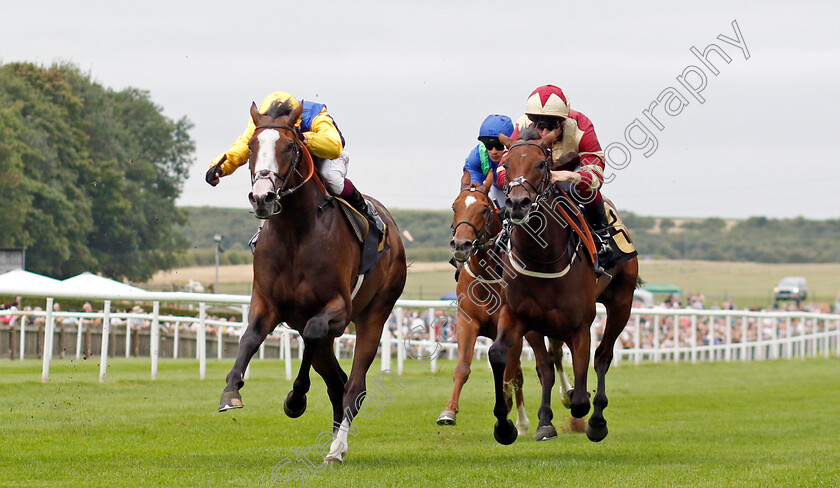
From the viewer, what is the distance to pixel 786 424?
10.8 meters

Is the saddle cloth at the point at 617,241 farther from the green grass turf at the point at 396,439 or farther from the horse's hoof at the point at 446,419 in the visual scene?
the horse's hoof at the point at 446,419

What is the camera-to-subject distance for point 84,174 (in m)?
44.5

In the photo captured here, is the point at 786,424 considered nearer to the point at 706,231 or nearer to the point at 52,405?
the point at 52,405

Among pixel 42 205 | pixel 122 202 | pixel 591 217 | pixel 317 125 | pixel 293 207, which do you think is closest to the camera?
pixel 293 207

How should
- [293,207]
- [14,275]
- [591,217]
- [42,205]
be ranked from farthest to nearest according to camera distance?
[42,205] → [14,275] → [591,217] → [293,207]

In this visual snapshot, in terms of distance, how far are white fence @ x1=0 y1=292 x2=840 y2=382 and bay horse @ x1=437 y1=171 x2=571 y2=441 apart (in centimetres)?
231

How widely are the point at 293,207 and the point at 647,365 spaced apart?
1541 cm

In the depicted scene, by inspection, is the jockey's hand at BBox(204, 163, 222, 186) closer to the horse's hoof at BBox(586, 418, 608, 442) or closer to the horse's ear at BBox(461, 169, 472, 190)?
the horse's ear at BBox(461, 169, 472, 190)

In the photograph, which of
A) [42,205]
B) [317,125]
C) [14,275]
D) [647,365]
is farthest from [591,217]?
[42,205]

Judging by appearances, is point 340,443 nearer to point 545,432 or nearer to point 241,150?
point 545,432

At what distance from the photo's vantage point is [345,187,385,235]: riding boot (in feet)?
25.6

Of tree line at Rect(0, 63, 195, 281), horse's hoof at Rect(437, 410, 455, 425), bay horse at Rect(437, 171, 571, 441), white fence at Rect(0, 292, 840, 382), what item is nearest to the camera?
bay horse at Rect(437, 171, 571, 441)

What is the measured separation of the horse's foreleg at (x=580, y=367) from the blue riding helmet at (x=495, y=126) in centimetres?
195

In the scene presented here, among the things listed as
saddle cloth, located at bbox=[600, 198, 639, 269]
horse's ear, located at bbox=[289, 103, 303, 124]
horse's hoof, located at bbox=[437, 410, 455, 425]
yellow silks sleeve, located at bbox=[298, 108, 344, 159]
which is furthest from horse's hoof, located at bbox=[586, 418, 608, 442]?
horse's ear, located at bbox=[289, 103, 303, 124]
